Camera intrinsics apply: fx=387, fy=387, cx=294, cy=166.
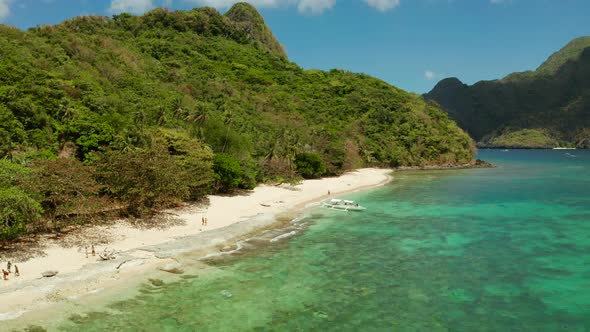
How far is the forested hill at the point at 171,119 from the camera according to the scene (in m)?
31.4

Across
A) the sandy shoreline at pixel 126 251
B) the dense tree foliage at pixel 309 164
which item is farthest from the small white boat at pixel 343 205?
the dense tree foliage at pixel 309 164

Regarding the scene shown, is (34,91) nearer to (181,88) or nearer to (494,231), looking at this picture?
(181,88)

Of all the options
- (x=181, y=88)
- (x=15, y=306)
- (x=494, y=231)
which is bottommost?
(x=494, y=231)

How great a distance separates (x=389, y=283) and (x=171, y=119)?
43042 millimetres

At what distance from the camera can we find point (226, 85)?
94562 millimetres

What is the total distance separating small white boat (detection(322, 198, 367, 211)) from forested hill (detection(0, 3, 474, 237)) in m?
10.8

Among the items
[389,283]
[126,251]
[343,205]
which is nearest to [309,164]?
[343,205]

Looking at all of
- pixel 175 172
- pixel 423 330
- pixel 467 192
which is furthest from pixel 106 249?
pixel 467 192

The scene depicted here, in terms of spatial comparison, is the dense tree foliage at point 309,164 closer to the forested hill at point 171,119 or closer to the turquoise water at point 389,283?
the forested hill at point 171,119

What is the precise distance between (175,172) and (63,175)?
8.98m

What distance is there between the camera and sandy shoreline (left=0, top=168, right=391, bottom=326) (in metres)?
18.7

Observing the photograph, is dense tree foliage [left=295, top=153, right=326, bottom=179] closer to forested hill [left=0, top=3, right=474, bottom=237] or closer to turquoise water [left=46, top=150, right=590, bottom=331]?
forested hill [left=0, top=3, right=474, bottom=237]

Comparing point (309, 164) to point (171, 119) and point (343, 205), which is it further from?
point (171, 119)

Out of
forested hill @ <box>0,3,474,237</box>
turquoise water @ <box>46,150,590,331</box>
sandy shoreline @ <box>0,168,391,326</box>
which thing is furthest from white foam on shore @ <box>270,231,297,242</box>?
forested hill @ <box>0,3,474,237</box>
